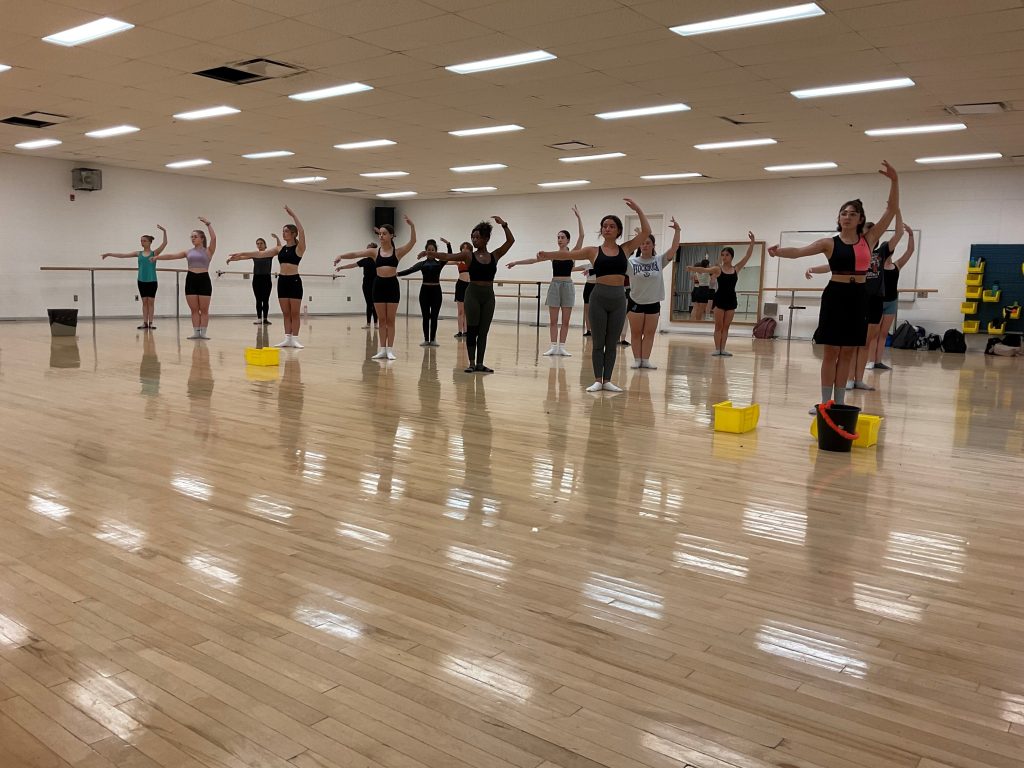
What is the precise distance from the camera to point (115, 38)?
7.33 m

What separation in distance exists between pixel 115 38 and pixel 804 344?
458 inches

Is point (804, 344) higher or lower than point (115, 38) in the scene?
lower

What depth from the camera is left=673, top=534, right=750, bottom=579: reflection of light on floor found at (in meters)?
2.68

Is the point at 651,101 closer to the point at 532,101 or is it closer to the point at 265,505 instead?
the point at 532,101

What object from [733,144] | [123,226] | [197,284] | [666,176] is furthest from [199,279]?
[666,176]

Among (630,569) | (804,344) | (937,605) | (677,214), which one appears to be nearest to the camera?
(937,605)

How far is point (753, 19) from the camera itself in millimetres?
6336

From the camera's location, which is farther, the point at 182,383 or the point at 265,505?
the point at 182,383

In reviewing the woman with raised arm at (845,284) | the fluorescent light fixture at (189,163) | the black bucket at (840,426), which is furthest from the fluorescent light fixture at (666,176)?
the black bucket at (840,426)

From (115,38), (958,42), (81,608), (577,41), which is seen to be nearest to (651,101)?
(577,41)

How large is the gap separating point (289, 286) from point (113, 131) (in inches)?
204

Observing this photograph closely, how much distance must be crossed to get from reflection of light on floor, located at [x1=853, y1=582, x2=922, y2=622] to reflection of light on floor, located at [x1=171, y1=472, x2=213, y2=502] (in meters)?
2.55

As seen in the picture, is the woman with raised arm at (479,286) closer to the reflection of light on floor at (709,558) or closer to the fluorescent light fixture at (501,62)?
the fluorescent light fixture at (501,62)

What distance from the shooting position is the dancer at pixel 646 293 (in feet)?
27.5
